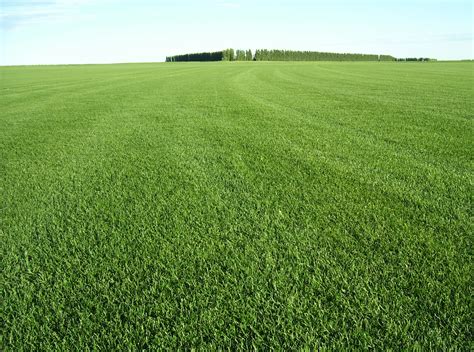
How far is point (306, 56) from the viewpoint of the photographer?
5133 inches

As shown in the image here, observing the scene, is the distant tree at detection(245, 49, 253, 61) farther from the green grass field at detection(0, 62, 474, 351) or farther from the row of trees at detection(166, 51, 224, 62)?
the green grass field at detection(0, 62, 474, 351)

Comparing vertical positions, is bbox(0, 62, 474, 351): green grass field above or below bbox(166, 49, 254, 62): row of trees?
below

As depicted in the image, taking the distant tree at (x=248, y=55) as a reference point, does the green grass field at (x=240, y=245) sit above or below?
below

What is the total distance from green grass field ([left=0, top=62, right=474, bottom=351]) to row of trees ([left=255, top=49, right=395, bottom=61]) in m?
129

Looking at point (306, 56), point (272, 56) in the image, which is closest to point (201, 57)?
point (272, 56)

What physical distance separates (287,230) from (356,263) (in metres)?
0.60

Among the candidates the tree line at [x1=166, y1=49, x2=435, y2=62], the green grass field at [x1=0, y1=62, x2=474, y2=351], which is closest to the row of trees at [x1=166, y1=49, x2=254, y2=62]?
the tree line at [x1=166, y1=49, x2=435, y2=62]

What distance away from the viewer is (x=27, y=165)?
177 inches

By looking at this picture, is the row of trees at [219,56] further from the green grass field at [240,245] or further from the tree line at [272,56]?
the green grass field at [240,245]

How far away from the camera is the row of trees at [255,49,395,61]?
413 feet

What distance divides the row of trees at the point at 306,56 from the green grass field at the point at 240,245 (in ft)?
425

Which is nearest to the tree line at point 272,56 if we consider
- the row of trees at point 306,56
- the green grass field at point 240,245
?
the row of trees at point 306,56

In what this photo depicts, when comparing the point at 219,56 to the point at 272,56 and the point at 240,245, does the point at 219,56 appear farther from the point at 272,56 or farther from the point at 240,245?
the point at 240,245

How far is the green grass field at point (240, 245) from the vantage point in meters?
1.70
